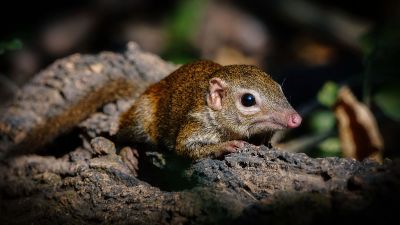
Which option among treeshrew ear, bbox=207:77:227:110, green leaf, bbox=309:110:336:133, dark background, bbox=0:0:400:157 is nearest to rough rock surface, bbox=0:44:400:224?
treeshrew ear, bbox=207:77:227:110

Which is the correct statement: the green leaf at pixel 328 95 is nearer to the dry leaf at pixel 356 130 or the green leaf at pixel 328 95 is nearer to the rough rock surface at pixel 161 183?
the dry leaf at pixel 356 130

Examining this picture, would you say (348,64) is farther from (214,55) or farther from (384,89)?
(214,55)

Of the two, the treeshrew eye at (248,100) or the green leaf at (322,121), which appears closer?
the treeshrew eye at (248,100)

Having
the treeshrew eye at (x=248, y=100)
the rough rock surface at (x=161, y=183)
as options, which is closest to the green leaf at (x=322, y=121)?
the treeshrew eye at (x=248, y=100)

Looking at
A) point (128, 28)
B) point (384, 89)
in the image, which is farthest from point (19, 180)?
point (128, 28)

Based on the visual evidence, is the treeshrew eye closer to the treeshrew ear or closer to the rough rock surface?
the treeshrew ear

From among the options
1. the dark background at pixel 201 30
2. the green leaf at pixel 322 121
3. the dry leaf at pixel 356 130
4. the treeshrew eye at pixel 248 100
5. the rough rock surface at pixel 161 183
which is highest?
the dark background at pixel 201 30

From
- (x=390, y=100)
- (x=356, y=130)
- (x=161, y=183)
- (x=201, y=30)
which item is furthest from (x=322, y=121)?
(x=201, y=30)
